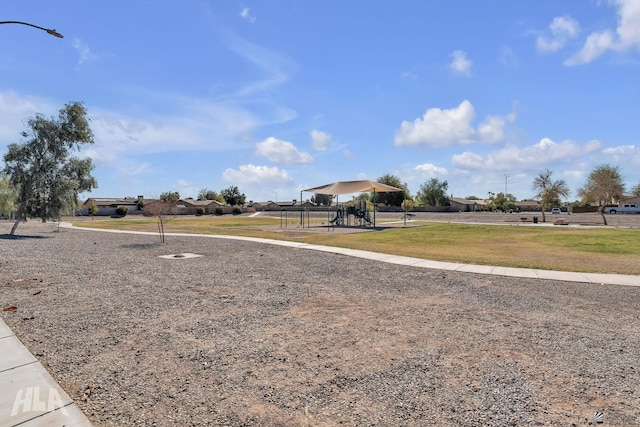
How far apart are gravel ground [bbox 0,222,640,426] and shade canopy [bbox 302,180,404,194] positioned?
26494 mm

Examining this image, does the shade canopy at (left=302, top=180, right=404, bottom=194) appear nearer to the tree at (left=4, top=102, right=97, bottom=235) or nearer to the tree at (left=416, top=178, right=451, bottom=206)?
the tree at (left=4, top=102, right=97, bottom=235)

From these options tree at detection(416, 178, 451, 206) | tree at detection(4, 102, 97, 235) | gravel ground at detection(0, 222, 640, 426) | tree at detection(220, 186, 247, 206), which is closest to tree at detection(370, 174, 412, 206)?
tree at detection(416, 178, 451, 206)

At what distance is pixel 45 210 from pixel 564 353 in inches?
1331

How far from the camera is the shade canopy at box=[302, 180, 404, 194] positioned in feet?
120

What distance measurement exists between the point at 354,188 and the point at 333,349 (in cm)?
3281

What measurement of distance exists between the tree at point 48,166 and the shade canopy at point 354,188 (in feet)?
65.6

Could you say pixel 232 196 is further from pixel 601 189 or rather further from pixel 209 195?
pixel 601 189

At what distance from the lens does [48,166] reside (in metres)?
28.7

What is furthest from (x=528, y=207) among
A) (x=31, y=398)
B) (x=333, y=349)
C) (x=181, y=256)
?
(x=31, y=398)

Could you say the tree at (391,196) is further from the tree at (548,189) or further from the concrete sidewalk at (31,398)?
the concrete sidewalk at (31,398)

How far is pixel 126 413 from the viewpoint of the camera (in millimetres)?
3545

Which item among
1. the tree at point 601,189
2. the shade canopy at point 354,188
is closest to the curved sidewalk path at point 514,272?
the shade canopy at point 354,188

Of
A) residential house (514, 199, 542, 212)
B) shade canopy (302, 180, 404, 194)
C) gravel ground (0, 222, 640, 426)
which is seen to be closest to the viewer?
gravel ground (0, 222, 640, 426)

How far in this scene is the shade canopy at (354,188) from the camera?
36.6 meters
